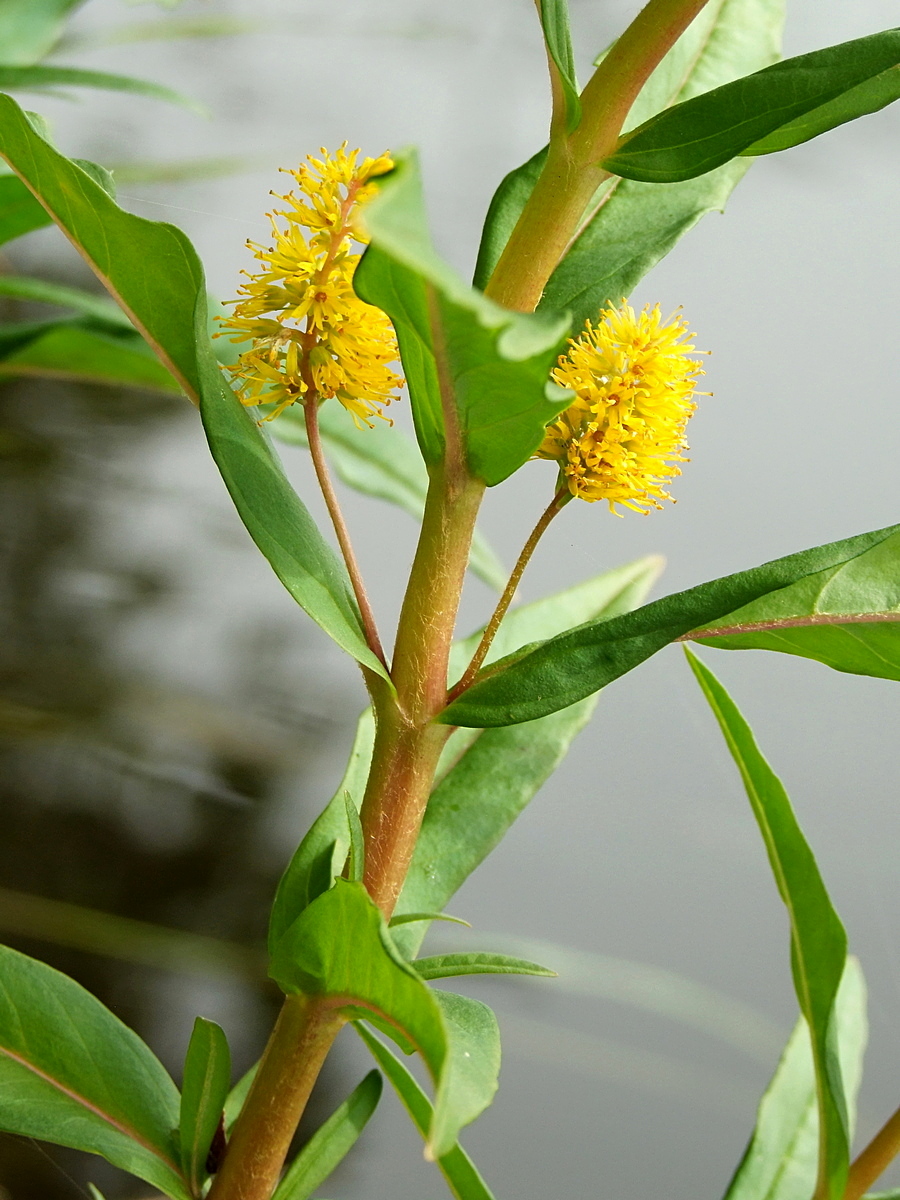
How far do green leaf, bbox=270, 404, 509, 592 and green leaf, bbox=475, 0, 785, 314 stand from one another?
26cm

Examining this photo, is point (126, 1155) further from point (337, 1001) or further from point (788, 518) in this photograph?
point (788, 518)

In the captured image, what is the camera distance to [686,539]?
66 cm

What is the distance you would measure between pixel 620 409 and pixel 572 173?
0.16 feet

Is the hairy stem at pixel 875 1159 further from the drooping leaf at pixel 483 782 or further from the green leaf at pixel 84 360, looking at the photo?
the green leaf at pixel 84 360

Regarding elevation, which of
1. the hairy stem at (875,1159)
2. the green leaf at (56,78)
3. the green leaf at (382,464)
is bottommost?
the hairy stem at (875,1159)

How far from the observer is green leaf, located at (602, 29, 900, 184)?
0.65 feet

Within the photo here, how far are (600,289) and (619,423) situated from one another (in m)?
0.05

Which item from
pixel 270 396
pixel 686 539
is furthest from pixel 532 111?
pixel 270 396

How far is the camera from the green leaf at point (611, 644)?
20 centimetres

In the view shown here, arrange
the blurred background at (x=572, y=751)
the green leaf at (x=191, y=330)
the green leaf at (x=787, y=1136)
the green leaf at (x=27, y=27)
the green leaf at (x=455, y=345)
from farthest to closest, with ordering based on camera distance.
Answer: the green leaf at (x=27, y=27) → the blurred background at (x=572, y=751) → the green leaf at (x=787, y=1136) → the green leaf at (x=191, y=330) → the green leaf at (x=455, y=345)

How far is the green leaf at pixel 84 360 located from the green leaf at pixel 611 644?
1.17ft

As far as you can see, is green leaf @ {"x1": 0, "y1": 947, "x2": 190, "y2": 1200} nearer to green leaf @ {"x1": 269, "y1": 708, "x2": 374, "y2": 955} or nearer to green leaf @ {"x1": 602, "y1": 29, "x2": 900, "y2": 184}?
green leaf @ {"x1": 269, "y1": 708, "x2": 374, "y2": 955}

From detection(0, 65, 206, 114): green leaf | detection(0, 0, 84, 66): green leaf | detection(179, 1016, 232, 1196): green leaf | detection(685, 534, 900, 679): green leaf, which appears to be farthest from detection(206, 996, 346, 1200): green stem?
detection(0, 0, 84, 66): green leaf

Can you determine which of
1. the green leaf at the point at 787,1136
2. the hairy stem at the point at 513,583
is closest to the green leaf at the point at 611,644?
the hairy stem at the point at 513,583
